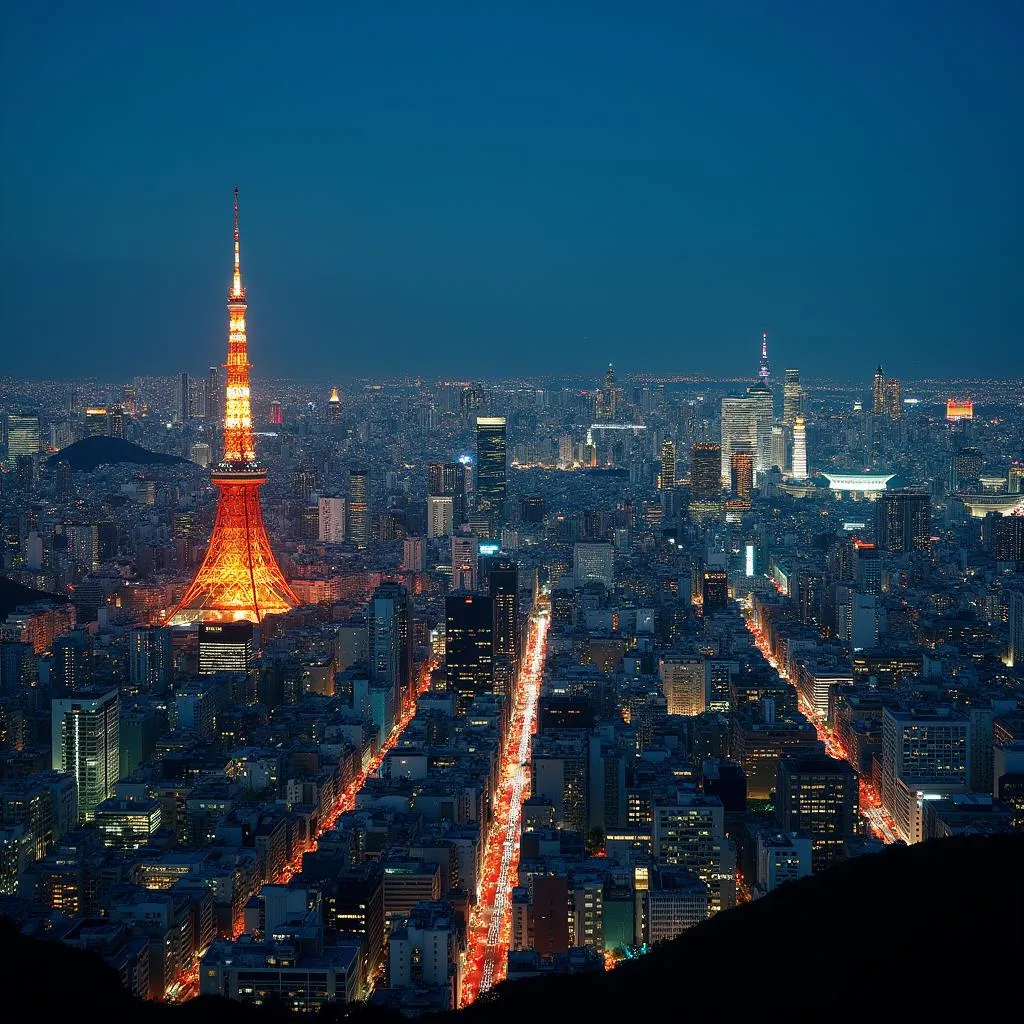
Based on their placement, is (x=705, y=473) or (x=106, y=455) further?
(x=705, y=473)

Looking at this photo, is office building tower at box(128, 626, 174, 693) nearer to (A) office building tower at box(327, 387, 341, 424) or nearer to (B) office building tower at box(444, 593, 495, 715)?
(B) office building tower at box(444, 593, 495, 715)

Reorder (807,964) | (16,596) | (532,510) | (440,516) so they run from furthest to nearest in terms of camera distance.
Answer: (532,510) → (440,516) → (16,596) → (807,964)

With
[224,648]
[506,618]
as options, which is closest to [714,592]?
[506,618]

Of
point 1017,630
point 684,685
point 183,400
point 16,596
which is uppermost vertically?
point 183,400

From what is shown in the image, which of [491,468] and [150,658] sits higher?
[491,468]

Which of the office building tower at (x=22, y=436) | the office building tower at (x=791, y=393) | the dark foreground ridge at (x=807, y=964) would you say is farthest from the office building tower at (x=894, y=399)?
the dark foreground ridge at (x=807, y=964)

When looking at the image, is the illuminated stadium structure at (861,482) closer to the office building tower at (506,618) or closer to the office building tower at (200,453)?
the office building tower at (200,453)

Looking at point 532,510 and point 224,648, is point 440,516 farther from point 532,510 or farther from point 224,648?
point 224,648

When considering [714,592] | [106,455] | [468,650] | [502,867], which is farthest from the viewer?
[106,455]
